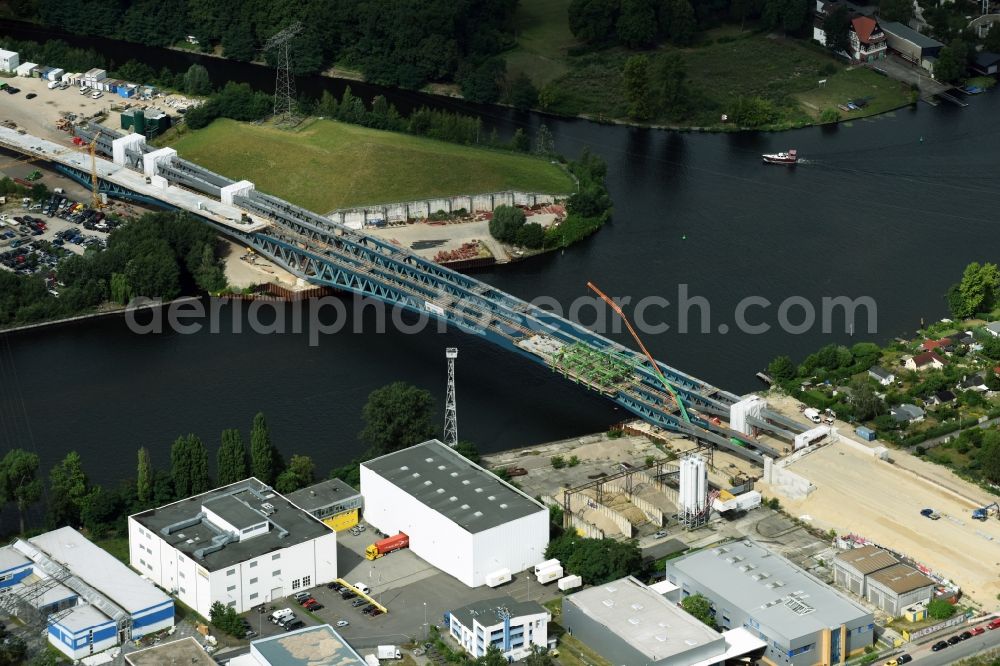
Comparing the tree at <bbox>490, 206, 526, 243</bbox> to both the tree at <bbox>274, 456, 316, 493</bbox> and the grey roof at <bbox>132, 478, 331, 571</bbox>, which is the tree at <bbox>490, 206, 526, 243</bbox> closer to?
the tree at <bbox>274, 456, 316, 493</bbox>

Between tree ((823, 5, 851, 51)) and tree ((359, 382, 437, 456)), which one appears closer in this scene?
tree ((359, 382, 437, 456))

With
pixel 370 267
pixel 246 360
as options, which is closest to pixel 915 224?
pixel 370 267

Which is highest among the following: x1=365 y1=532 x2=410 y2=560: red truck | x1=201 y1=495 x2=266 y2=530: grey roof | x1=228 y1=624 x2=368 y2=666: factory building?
x1=201 y1=495 x2=266 y2=530: grey roof

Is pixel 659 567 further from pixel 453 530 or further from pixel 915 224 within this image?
pixel 915 224

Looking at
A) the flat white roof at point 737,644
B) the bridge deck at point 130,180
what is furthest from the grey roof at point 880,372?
the bridge deck at point 130,180

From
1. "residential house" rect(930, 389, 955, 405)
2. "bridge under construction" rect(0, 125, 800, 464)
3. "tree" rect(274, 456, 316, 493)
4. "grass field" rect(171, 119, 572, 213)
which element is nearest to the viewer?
"tree" rect(274, 456, 316, 493)

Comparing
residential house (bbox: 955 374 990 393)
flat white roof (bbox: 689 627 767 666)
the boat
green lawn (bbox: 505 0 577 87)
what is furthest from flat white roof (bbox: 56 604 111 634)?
green lawn (bbox: 505 0 577 87)

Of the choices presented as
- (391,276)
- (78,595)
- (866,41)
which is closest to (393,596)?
(78,595)
